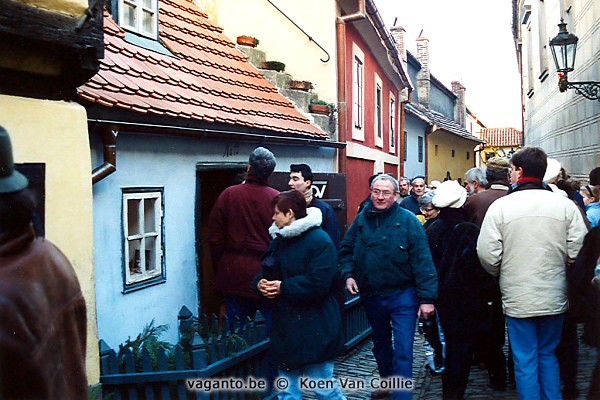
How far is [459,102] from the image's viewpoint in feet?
137

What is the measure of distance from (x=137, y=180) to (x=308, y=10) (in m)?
6.26

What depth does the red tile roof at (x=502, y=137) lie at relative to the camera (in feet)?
186

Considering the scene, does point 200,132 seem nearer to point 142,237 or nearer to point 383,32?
point 142,237

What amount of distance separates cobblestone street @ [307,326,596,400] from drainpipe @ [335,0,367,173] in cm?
401

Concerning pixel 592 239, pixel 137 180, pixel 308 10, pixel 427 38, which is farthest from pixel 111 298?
pixel 427 38

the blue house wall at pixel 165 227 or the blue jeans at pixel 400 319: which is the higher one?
the blue house wall at pixel 165 227

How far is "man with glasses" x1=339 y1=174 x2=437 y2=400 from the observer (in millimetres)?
5125

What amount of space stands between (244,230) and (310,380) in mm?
1665

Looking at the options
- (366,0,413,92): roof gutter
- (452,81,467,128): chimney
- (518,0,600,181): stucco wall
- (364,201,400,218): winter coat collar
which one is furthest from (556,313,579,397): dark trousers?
(452,81,467,128): chimney

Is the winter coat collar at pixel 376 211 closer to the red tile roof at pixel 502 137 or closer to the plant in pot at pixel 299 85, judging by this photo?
the plant in pot at pixel 299 85

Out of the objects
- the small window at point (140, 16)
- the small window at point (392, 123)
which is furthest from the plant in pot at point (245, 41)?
the small window at point (392, 123)

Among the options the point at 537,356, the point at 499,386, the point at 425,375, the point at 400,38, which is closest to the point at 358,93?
the point at 425,375

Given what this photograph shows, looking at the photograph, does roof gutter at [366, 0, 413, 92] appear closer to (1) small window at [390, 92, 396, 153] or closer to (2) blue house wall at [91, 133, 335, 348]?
(1) small window at [390, 92, 396, 153]

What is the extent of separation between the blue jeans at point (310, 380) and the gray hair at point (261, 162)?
6.12ft
